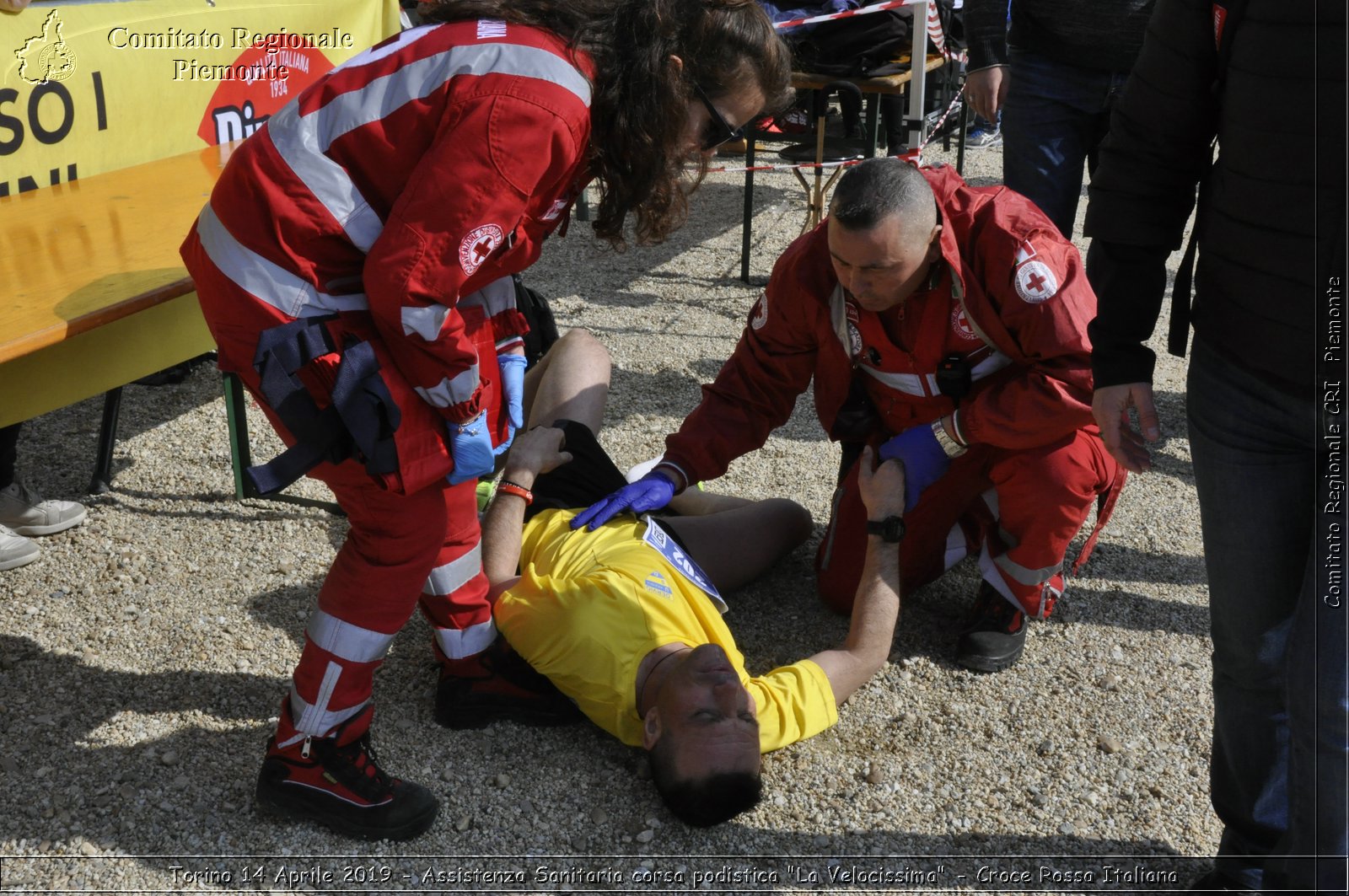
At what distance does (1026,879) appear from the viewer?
2.18 metres

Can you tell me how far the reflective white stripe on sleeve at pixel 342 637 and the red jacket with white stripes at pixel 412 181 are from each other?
1.51ft

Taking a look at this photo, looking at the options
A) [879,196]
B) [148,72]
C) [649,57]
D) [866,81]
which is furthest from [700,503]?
[866,81]

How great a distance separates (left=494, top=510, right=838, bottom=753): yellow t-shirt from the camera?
2.41 m

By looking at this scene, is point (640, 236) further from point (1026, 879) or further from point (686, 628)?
point (1026, 879)

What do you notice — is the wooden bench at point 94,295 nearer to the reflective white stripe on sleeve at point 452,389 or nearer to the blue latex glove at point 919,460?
the reflective white stripe on sleeve at point 452,389

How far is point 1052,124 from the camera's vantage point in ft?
10.9

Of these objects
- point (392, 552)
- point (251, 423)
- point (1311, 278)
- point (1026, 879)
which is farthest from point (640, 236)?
point (251, 423)

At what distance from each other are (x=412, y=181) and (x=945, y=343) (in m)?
1.42

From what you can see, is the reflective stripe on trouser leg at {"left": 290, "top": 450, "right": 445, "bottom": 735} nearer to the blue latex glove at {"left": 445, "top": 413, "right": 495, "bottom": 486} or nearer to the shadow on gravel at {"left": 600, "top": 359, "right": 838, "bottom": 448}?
the blue latex glove at {"left": 445, "top": 413, "right": 495, "bottom": 486}

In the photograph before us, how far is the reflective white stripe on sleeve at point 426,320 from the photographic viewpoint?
1791 mm

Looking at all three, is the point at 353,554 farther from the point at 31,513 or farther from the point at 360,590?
the point at 31,513

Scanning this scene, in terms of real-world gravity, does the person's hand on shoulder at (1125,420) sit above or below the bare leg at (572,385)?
above

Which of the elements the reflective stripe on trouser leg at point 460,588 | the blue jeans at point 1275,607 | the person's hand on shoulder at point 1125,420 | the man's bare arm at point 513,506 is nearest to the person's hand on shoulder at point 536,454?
the man's bare arm at point 513,506

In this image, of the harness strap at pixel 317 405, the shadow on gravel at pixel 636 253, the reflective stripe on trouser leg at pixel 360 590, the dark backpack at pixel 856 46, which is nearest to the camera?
the harness strap at pixel 317 405
